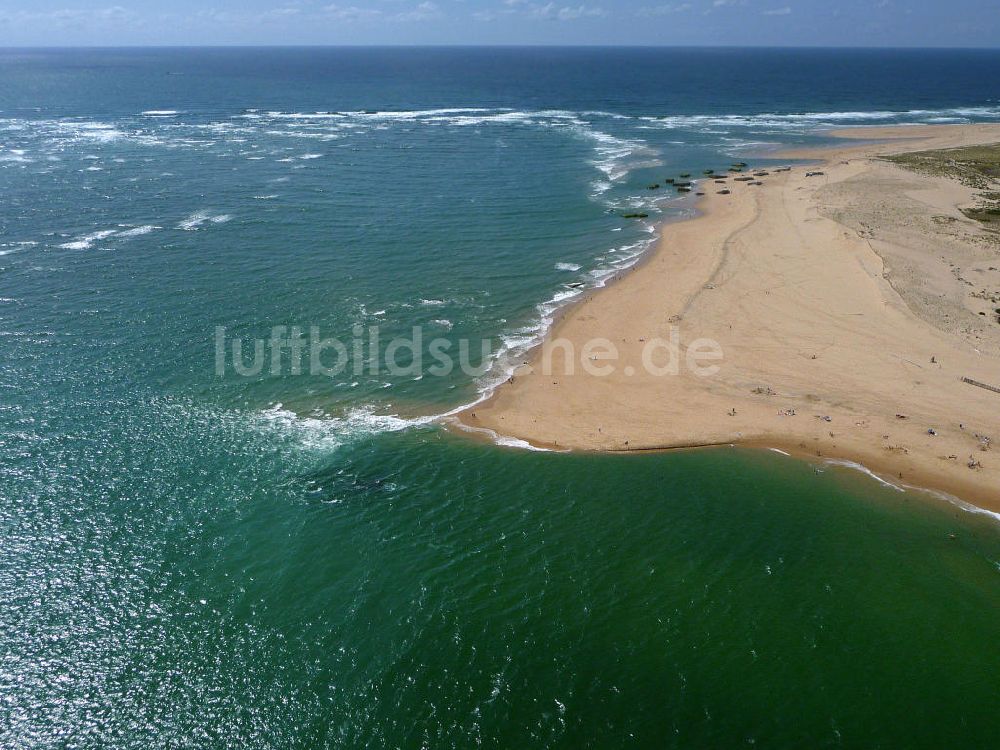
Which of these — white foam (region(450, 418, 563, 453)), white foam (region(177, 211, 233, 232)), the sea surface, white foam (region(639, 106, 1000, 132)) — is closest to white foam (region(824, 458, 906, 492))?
the sea surface

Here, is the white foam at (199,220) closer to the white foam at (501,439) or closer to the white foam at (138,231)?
the white foam at (138,231)

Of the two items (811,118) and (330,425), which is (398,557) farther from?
(811,118)

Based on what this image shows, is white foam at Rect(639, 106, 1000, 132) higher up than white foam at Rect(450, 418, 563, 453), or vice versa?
white foam at Rect(639, 106, 1000, 132)

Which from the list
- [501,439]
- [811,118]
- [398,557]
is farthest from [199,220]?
[811,118]

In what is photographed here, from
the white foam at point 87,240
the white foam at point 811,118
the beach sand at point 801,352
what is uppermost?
the white foam at point 811,118

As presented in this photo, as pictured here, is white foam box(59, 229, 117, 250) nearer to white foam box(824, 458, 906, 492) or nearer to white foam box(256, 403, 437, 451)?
white foam box(256, 403, 437, 451)

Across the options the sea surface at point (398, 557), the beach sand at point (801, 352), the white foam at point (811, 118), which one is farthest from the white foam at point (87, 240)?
the white foam at point (811, 118)

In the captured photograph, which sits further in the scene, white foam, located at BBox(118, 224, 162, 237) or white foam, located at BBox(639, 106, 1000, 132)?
white foam, located at BBox(639, 106, 1000, 132)

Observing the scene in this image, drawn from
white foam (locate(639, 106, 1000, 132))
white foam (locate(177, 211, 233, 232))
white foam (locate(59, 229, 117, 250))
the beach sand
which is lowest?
the beach sand
